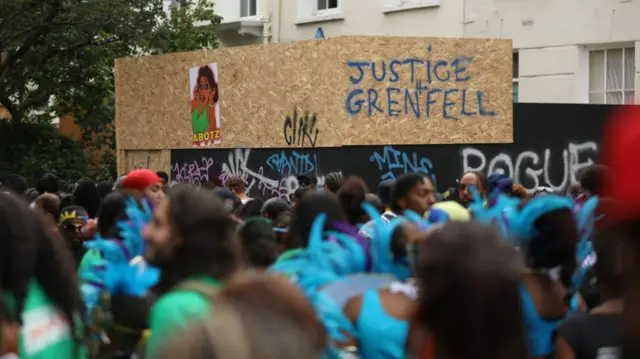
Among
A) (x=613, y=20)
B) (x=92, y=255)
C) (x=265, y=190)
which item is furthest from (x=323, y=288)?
(x=613, y=20)

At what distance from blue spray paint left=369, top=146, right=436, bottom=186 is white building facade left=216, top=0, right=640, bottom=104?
13.4ft

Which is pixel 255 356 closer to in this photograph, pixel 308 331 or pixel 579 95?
pixel 308 331

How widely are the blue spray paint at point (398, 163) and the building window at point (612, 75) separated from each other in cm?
456

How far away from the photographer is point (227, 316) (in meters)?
2.26

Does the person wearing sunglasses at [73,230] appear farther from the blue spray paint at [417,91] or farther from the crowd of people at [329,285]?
the blue spray paint at [417,91]

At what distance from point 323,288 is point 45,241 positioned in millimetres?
1037

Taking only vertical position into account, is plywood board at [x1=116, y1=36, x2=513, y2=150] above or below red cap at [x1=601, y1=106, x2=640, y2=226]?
above

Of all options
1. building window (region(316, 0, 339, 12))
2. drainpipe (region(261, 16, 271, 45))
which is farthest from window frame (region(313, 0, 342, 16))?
drainpipe (region(261, 16, 271, 45))

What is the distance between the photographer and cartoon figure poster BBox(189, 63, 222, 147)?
1794 centimetres

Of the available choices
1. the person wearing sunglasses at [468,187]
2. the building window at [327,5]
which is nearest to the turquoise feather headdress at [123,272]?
the person wearing sunglasses at [468,187]

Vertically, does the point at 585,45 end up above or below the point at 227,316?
above

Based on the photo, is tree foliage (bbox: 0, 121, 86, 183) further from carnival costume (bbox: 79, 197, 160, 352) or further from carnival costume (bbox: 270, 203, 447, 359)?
carnival costume (bbox: 270, 203, 447, 359)

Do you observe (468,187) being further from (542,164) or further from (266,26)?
(266,26)

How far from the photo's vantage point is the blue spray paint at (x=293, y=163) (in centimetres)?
1587
